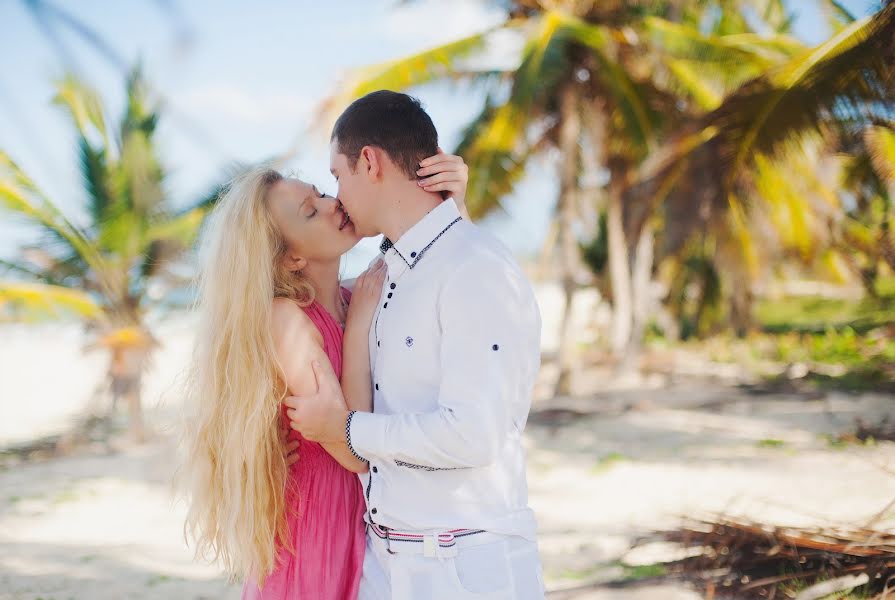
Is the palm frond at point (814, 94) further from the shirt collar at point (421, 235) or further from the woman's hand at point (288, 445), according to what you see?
the woman's hand at point (288, 445)

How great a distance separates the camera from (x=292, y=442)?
2.32m

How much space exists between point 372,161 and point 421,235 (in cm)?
24

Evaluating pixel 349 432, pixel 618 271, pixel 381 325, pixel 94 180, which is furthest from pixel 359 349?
pixel 618 271

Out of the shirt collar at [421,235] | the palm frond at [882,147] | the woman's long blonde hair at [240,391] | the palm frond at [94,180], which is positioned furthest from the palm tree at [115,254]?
the shirt collar at [421,235]

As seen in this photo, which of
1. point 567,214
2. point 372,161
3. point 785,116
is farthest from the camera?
point 567,214

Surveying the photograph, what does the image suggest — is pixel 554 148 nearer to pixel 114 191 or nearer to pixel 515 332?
pixel 114 191

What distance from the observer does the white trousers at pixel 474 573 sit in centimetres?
197

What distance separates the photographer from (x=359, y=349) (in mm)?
2273

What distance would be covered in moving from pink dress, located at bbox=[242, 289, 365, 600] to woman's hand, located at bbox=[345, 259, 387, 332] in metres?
0.10

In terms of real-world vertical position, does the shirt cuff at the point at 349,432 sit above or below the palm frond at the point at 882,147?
below

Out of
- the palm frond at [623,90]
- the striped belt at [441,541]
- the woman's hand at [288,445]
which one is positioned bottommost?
the striped belt at [441,541]

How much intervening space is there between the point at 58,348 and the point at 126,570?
24.3 meters

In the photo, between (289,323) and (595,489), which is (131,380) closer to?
(595,489)

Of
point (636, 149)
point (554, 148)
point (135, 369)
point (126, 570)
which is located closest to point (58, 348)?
point (135, 369)
